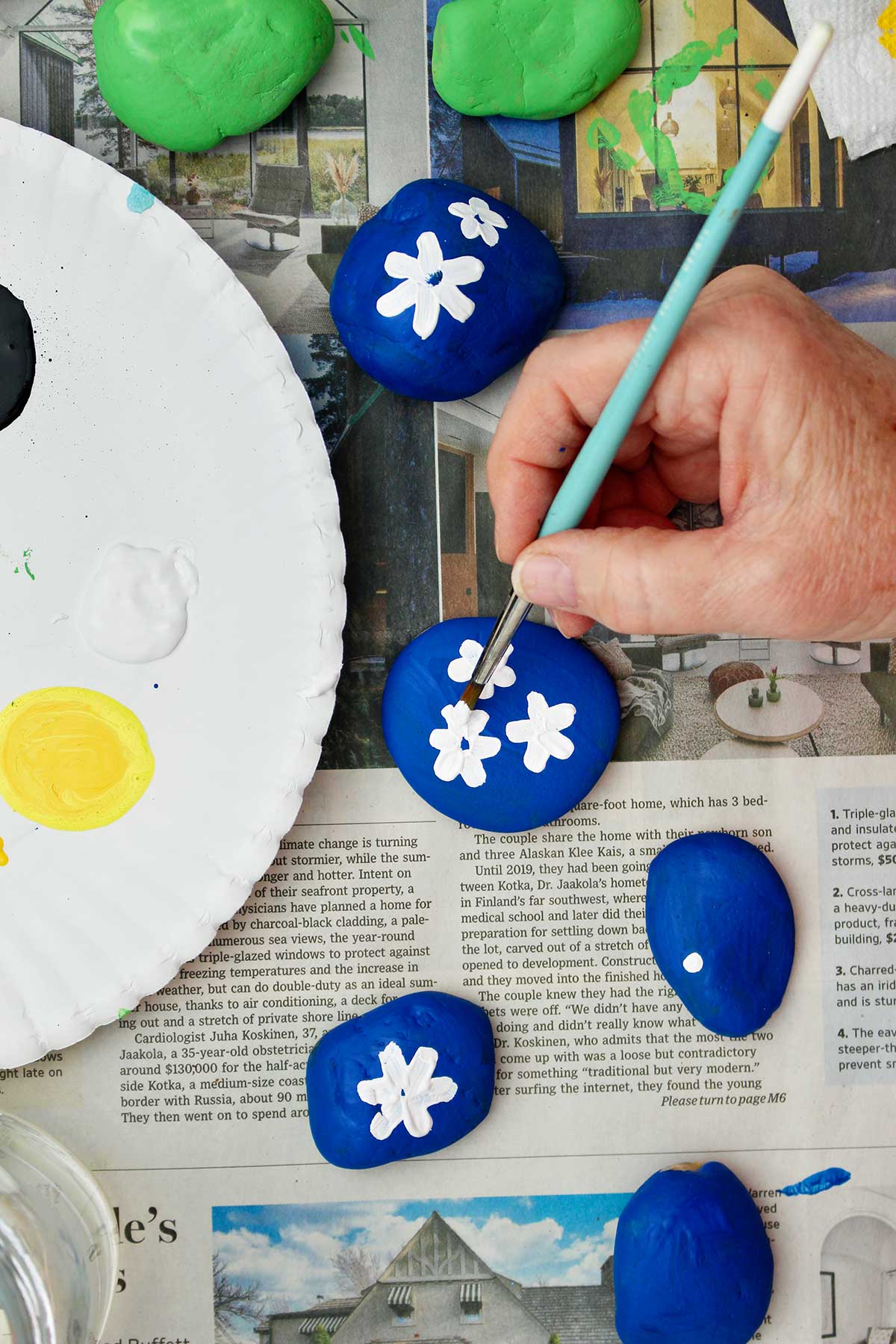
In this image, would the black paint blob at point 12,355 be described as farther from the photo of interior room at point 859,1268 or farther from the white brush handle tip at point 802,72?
the photo of interior room at point 859,1268

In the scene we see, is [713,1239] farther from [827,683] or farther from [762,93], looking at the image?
[762,93]

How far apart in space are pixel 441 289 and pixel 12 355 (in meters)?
0.25

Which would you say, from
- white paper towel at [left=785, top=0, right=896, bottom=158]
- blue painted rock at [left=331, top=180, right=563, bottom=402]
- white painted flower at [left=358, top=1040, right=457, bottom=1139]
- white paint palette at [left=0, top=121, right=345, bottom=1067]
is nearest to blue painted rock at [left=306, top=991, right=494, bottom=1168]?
white painted flower at [left=358, top=1040, right=457, bottom=1139]

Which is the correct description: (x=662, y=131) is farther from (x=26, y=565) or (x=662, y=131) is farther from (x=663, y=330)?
(x=26, y=565)

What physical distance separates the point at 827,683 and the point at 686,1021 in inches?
9.0

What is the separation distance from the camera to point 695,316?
50 centimetres

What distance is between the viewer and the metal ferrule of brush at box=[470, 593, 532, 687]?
534 mm

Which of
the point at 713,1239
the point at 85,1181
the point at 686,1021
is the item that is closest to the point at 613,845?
the point at 686,1021

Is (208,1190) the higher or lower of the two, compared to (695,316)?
lower

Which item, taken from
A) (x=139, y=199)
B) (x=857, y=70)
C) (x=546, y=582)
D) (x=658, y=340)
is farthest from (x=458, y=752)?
(x=857, y=70)

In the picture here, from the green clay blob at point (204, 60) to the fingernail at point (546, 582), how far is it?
1.08 feet

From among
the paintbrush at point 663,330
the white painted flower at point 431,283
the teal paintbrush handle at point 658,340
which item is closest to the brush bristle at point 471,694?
the paintbrush at point 663,330

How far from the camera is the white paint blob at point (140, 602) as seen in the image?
22.5 inches

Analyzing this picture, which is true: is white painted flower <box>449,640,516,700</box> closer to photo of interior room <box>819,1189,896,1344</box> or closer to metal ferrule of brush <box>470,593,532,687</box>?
metal ferrule of brush <box>470,593,532,687</box>
